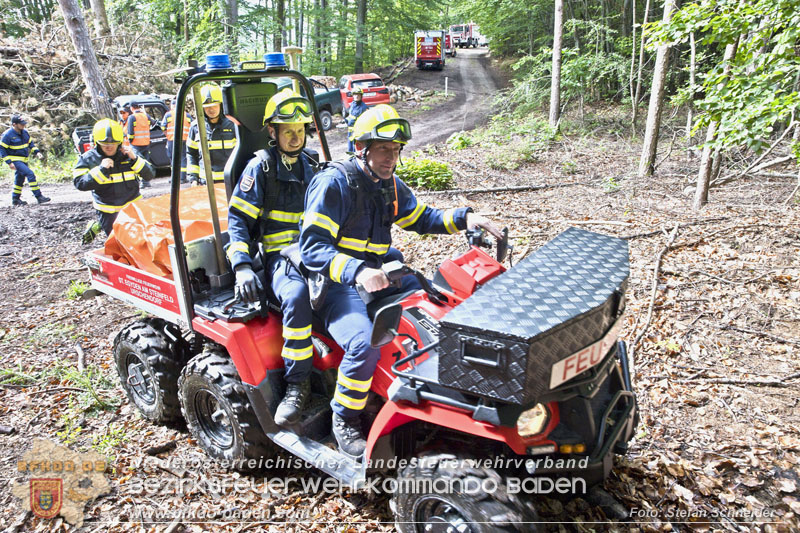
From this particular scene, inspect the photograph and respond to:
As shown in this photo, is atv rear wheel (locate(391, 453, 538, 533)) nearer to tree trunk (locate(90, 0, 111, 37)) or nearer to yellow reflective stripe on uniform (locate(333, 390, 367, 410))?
yellow reflective stripe on uniform (locate(333, 390, 367, 410))

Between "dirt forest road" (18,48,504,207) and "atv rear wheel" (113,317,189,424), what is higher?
"dirt forest road" (18,48,504,207)

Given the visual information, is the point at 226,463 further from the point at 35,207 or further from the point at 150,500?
the point at 35,207

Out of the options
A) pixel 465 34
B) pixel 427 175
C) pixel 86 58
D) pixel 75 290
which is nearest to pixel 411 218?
pixel 75 290

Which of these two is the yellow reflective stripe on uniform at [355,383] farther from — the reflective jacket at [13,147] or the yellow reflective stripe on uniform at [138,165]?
the reflective jacket at [13,147]

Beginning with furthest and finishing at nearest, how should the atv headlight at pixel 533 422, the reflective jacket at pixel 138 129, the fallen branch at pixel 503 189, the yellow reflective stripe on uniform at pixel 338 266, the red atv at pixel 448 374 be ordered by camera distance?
the reflective jacket at pixel 138 129, the fallen branch at pixel 503 189, the yellow reflective stripe on uniform at pixel 338 266, the atv headlight at pixel 533 422, the red atv at pixel 448 374

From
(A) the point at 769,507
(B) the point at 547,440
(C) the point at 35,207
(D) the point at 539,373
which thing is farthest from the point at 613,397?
(C) the point at 35,207

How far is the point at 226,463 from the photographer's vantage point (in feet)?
11.8

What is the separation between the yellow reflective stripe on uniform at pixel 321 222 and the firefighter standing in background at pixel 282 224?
449 millimetres

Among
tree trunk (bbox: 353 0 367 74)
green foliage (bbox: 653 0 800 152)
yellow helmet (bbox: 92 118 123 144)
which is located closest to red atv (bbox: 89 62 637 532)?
green foliage (bbox: 653 0 800 152)

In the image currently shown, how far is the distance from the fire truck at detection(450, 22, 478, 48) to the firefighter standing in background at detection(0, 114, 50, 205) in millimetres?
39002

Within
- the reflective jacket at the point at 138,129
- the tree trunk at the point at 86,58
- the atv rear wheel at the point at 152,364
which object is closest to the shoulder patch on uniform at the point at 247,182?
the atv rear wheel at the point at 152,364

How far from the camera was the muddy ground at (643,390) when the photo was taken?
3123 millimetres

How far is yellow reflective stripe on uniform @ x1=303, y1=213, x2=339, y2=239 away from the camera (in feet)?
9.98

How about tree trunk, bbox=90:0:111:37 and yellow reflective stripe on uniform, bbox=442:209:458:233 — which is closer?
yellow reflective stripe on uniform, bbox=442:209:458:233
